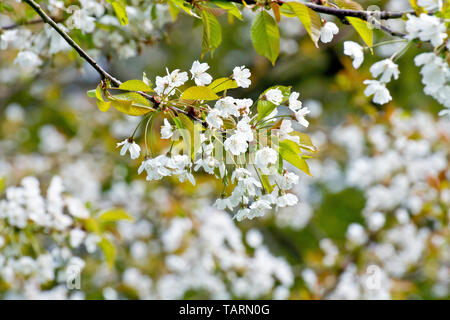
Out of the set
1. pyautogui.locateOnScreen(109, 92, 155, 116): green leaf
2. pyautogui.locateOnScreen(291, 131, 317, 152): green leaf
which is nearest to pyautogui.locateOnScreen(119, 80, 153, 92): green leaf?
pyautogui.locateOnScreen(109, 92, 155, 116): green leaf

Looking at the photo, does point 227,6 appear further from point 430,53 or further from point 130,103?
point 430,53

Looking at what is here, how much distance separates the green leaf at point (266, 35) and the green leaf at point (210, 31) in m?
0.14

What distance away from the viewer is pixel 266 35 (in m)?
1.15

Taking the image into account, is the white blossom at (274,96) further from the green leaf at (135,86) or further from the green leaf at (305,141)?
the green leaf at (135,86)

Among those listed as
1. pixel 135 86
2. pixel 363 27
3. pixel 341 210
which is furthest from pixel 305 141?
pixel 341 210

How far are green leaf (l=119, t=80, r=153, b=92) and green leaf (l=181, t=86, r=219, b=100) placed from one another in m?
0.09

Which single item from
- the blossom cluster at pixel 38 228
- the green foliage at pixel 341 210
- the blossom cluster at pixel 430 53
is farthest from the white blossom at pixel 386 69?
the green foliage at pixel 341 210

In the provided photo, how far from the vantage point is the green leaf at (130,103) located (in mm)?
1014

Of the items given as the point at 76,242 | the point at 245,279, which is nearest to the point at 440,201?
the point at 245,279

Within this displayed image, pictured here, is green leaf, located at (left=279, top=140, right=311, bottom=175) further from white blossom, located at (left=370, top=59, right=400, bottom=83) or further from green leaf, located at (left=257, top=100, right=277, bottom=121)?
white blossom, located at (left=370, top=59, right=400, bottom=83)

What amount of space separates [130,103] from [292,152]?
405 millimetres

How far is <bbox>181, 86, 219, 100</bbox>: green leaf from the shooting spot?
983 mm
